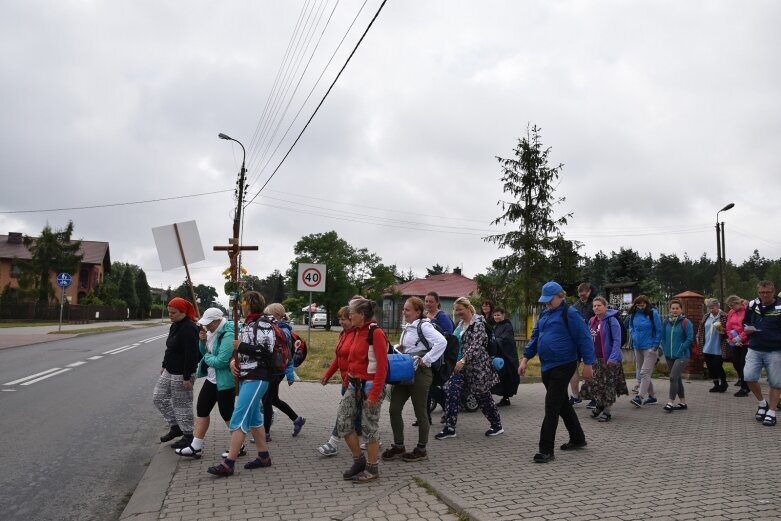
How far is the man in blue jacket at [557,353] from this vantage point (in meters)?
5.86

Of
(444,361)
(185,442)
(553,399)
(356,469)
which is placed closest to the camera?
(356,469)

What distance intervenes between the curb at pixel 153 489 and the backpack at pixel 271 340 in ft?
4.41

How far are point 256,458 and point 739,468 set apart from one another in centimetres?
459

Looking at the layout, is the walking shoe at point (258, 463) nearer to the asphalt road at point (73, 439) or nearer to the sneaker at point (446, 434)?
the asphalt road at point (73, 439)

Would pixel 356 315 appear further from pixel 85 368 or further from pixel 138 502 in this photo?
pixel 85 368

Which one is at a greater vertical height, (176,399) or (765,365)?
(765,365)

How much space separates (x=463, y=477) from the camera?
5223 mm

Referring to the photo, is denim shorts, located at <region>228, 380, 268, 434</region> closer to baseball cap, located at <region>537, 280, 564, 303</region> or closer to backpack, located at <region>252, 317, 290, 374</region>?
backpack, located at <region>252, 317, 290, 374</region>

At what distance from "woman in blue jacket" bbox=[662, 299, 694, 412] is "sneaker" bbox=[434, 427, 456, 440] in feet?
13.0

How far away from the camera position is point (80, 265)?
61906 mm

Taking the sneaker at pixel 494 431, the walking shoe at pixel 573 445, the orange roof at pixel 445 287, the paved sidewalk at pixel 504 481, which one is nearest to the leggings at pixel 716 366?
the paved sidewalk at pixel 504 481

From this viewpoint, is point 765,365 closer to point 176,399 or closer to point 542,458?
point 542,458

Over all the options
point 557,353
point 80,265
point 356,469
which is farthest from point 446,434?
point 80,265

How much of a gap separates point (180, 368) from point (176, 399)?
34 centimetres
